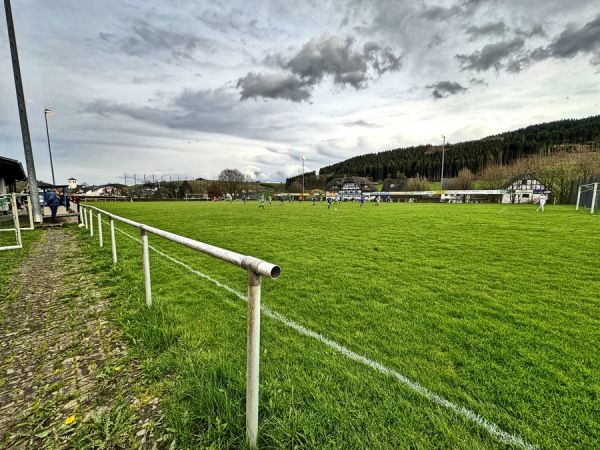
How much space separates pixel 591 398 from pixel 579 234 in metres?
11.6

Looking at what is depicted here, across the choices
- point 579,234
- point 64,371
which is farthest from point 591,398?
point 579,234

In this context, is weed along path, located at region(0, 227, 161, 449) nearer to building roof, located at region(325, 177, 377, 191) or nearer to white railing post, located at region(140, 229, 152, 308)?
white railing post, located at region(140, 229, 152, 308)

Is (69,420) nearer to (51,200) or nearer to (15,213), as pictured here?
(15,213)

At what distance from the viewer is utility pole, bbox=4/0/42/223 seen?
12.6 meters

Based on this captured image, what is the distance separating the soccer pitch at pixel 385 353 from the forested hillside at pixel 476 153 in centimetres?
8746

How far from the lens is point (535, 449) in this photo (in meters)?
1.84

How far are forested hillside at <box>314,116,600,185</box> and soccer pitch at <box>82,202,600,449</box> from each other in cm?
8746

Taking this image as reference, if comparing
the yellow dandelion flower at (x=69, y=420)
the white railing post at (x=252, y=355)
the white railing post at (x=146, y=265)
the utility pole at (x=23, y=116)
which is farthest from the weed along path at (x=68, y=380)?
the utility pole at (x=23, y=116)

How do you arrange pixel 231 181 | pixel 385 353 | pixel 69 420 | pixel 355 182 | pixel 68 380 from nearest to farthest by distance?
1. pixel 69 420
2. pixel 68 380
3. pixel 385 353
4. pixel 231 181
5. pixel 355 182

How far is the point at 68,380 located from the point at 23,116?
52.8ft

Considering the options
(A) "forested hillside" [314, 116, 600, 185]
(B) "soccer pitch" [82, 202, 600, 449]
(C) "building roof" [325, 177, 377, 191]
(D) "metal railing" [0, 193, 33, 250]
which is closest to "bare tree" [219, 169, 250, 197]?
(C) "building roof" [325, 177, 377, 191]

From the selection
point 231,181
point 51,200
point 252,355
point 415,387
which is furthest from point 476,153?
point 252,355

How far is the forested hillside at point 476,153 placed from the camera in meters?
95.4

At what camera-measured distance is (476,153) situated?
10538 centimetres
